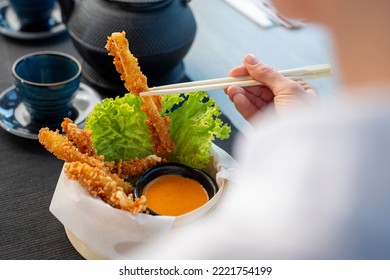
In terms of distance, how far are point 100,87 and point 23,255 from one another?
18.2 inches

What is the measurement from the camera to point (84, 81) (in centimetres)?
118

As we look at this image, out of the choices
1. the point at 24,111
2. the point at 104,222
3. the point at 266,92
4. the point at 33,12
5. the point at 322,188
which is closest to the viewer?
the point at 322,188

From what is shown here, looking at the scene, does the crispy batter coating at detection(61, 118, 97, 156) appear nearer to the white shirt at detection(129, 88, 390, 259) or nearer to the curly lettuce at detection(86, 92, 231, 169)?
the curly lettuce at detection(86, 92, 231, 169)

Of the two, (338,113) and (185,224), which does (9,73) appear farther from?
(338,113)

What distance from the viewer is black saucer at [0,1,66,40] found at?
1.32 meters

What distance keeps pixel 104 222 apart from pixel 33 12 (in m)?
0.78

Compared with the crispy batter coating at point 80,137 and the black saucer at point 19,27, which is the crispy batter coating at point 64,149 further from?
the black saucer at point 19,27

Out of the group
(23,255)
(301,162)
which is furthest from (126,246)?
(301,162)

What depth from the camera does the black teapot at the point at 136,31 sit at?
1078mm

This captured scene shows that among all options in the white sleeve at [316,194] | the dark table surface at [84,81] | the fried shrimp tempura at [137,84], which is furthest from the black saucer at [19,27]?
the white sleeve at [316,194]

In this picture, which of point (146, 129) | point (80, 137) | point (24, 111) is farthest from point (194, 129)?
point (24, 111)

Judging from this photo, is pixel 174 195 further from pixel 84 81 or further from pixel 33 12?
pixel 33 12

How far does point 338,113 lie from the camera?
0.53 meters

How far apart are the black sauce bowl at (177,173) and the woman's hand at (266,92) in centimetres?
16
